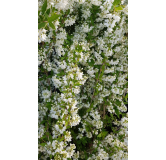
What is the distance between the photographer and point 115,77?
1504 millimetres

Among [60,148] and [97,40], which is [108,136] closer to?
[60,148]

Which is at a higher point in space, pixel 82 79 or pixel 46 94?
pixel 82 79

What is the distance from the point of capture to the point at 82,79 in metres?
1.22

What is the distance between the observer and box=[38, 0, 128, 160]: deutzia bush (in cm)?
121

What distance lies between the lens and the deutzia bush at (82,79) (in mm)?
1215

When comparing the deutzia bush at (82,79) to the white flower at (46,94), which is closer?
the deutzia bush at (82,79)

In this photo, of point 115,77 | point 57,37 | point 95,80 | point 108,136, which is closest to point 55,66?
point 57,37

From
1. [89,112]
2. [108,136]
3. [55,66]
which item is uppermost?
[55,66]

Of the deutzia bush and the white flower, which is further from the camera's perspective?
the white flower

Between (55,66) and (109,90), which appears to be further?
(109,90)

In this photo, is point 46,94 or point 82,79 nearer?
point 82,79
